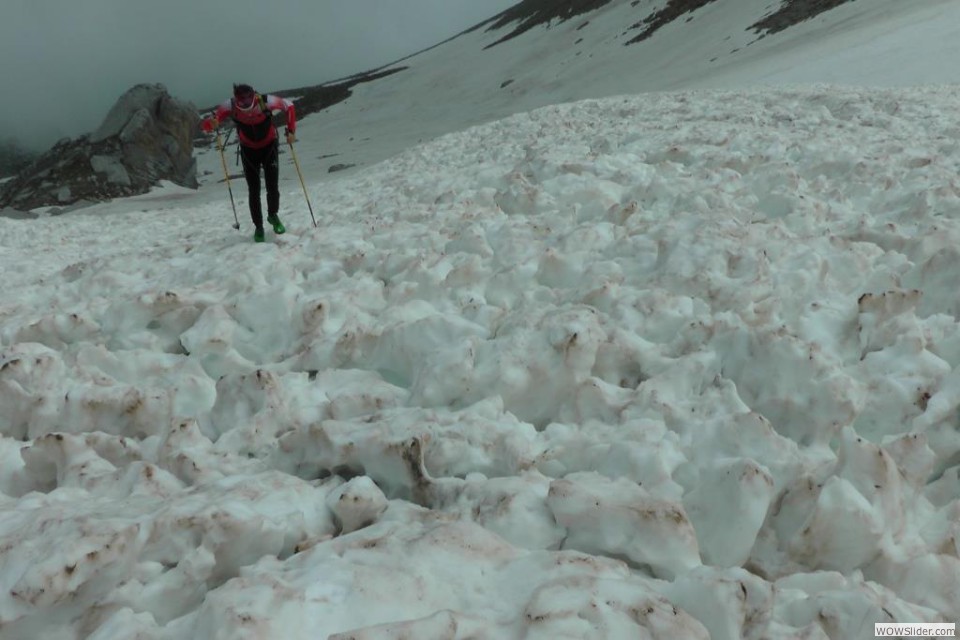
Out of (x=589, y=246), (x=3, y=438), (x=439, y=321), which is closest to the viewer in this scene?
(x=3, y=438)

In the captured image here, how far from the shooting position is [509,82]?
56.3m

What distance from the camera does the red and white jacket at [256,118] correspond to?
328 inches

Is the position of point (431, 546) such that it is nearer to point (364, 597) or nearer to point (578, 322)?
point (364, 597)

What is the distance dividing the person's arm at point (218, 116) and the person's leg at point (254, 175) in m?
0.46

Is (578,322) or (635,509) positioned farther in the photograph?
(578,322)

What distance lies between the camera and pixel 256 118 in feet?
27.7

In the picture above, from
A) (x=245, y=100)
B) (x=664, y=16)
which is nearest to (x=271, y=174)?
(x=245, y=100)

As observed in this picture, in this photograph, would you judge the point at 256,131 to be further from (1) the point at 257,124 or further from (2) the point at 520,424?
(2) the point at 520,424

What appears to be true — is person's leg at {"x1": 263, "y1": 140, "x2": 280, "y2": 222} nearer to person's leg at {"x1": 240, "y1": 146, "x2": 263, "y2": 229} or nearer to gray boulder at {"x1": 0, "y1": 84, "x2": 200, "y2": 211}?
person's leg at {"x1": 240, "y1": 146, "x2": 263, "y2": 229}

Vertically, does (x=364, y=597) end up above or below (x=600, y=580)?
above

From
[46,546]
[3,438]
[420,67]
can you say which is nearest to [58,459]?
[3,438]

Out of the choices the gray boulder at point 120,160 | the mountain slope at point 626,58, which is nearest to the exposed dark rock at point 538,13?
the mountain slope at point 626,58

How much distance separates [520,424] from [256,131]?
20.5 feet

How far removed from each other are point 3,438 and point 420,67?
76.7 m
